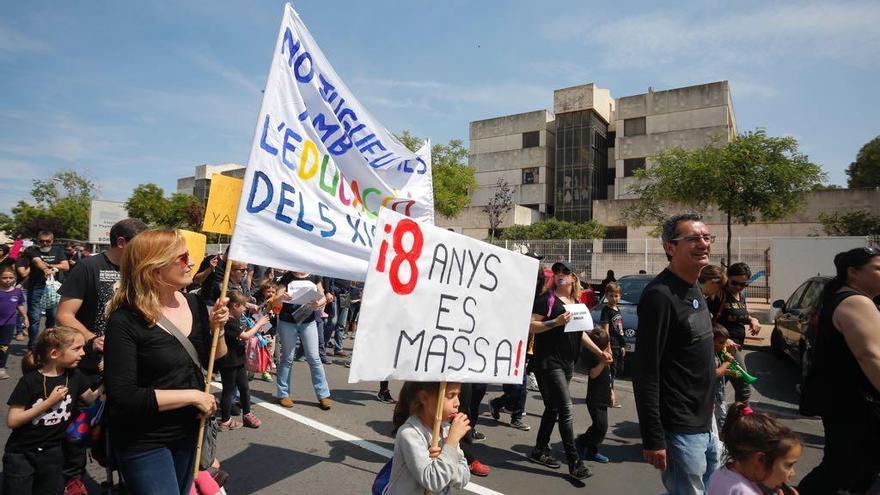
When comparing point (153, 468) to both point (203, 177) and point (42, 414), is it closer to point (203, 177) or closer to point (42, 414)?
point (42, 414)

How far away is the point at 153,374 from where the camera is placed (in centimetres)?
225

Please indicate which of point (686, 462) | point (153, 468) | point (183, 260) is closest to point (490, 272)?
point (686, 462)

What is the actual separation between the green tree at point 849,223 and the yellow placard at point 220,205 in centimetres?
2990

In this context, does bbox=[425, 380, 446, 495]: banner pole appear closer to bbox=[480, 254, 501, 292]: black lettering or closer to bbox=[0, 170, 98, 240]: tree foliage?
bbox=[480, 254, 501, 292]: black lettering

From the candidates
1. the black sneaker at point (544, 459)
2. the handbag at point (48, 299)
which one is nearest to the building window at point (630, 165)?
the handbag at point (48, 299)

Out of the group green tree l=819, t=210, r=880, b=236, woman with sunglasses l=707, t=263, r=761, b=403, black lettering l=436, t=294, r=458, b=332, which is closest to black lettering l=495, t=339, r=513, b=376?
black lettering l=436, t=294, r=458, b=332

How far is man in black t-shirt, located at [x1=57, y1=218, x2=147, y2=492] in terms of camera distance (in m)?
3.24

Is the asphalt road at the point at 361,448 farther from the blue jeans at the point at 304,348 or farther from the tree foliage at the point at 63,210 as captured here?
the tree foliage at the point at 63,210

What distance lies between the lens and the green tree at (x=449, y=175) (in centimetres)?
3356

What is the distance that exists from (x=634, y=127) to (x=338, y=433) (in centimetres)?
4275

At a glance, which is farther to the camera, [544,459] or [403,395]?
[544,459]

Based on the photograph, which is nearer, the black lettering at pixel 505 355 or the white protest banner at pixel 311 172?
the black lettering at pixel 505 355

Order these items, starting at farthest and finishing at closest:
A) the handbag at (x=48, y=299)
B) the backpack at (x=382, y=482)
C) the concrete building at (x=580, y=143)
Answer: the concrete building at (x=580, y=143)
the handbag at (x=48, y=299)
the backpack at (x=382, y=482)

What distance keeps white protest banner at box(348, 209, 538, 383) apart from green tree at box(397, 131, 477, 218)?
30347 millimetres
